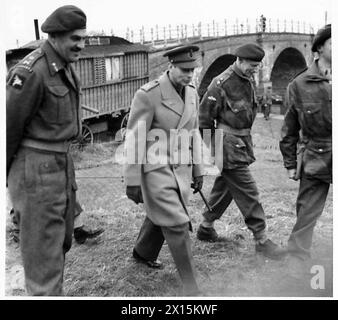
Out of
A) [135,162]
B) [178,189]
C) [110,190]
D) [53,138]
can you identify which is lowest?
[110,190]

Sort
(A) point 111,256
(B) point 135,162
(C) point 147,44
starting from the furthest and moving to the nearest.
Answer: (C) point 147,44, (A) point 111,256, (B) point 135,162

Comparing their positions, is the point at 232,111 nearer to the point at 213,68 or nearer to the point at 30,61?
the point at 30,61

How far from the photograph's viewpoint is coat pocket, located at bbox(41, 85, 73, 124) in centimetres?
319

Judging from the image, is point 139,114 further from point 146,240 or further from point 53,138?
point 146,240

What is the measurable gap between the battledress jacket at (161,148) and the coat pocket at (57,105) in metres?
0.72

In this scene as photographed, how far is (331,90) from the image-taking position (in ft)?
13.7

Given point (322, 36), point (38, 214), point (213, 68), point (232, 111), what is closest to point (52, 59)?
point (38, 214)

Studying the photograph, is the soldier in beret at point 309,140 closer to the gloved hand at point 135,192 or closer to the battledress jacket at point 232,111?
the battledress jacket at point 232,111

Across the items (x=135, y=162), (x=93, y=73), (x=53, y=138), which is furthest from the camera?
(x=93, y=73)

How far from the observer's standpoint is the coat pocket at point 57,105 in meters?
3.19

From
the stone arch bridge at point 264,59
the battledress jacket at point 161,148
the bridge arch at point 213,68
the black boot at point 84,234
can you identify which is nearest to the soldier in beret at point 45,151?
the battledress jacket at point 161,148

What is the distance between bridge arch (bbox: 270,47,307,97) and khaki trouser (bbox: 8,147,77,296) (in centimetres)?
2400

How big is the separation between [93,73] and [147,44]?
161 inches
